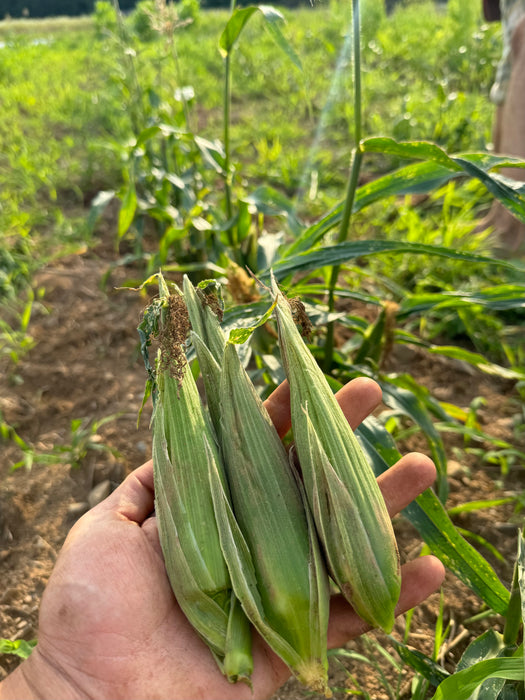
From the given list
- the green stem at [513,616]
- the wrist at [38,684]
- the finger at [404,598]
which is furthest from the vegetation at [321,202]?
the wrist at [38,684]

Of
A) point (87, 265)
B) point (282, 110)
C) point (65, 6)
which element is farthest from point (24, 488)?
point (65, 6)

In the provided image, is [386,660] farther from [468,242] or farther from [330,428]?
[468,242]

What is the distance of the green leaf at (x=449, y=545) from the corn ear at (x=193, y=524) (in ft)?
1.77

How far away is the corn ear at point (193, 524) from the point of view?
1.13 m

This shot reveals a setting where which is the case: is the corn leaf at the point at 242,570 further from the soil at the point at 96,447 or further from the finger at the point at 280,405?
the soil at the point at 96,447

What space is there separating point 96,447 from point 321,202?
2.45 m

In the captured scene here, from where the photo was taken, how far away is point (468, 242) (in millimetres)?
3119

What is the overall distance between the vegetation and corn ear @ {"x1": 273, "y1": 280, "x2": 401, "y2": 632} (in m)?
0.21

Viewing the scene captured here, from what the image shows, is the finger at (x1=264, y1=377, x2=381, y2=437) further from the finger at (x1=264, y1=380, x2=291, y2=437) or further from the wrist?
the wrist

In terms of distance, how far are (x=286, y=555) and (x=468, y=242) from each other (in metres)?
2.50

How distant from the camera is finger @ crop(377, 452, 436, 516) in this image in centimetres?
139

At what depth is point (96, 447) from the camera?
215cm

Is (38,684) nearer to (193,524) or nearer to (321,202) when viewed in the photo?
(193,524)

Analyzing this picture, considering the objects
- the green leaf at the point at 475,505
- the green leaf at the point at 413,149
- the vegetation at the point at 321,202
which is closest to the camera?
the green leaf at the point at 413,149
